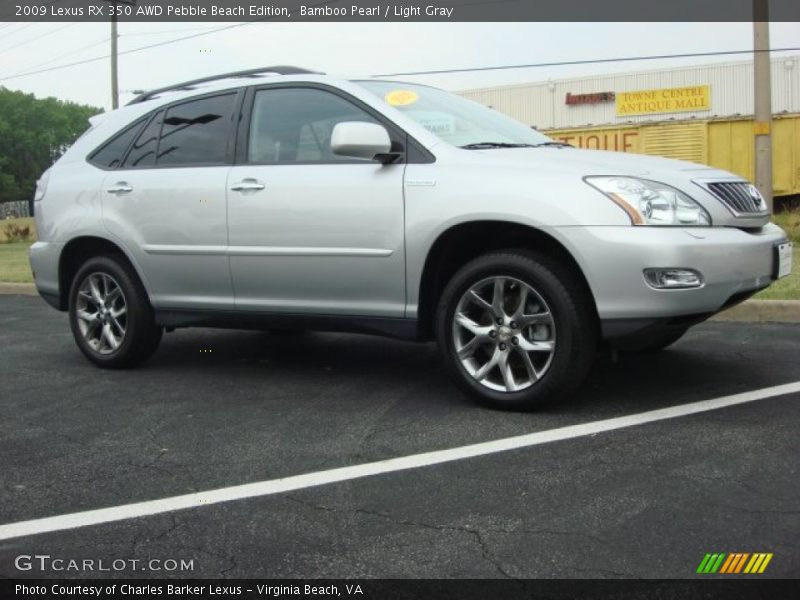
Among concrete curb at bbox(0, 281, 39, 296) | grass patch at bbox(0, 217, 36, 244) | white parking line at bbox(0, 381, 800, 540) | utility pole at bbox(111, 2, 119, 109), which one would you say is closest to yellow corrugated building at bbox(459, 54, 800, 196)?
utility pole at bbox(111, 2, 119, 109)

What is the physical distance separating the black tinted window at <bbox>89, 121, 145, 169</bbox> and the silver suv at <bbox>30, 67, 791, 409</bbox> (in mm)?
16

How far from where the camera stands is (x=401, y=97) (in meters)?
4.98

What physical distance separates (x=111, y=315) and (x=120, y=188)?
0.85m

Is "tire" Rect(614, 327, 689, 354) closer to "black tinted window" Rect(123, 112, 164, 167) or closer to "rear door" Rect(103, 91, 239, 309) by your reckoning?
"rear door" Rect(103, 91, 239, 309)

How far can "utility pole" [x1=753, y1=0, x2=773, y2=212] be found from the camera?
38.9ft

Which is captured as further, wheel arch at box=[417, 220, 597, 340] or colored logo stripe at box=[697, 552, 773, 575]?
wheel arch at box=[417, 220, 597, 340]

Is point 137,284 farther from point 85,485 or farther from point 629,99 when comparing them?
point 629,99

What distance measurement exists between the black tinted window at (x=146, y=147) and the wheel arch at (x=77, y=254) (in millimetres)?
551

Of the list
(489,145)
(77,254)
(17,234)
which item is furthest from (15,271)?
(17,234)

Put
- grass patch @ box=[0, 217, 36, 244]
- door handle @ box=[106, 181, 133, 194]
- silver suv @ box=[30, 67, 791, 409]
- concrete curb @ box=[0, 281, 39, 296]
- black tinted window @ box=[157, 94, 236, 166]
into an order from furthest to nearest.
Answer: grass patch @ box=[0, 217, 36, 244]
concrete curb @ box=[0, 281, 39, 296]
door handle @ box=[106, 181, 133, 194]
black tinted window @ box=[157, 94, 236, 166]
silver suv @ box=[30, 67, 791, 409]

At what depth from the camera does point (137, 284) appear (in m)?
5.68

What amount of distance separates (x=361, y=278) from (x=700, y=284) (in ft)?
5.67

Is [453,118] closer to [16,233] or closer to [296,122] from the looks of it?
[296,122]

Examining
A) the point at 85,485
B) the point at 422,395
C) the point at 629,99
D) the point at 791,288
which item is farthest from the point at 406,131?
the point at 629,99
